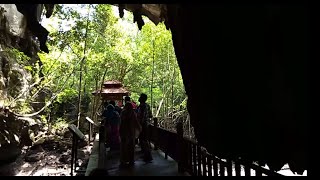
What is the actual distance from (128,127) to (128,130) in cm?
7

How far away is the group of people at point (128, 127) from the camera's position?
7148 millimetres

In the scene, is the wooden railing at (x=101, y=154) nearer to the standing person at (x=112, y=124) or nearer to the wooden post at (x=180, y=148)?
the standing person at (x=112, y=124)

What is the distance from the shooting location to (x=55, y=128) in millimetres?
18609

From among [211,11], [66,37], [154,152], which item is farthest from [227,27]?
[66,37]

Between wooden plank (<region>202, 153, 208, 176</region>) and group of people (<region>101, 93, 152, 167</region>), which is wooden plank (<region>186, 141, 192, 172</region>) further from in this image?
group of people (<region>101, 93, 152, 167</region>)

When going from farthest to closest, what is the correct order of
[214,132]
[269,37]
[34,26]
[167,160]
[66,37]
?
[66,37] → [167,160] → [34,26] → [214,132] → [269,37]

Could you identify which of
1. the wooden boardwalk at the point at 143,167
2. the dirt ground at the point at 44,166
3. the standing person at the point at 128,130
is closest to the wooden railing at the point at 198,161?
the wooden boardwalk at the point at 143,167

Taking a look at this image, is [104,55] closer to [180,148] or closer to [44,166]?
[44,166]

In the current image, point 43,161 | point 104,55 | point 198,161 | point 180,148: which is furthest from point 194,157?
point 104,55

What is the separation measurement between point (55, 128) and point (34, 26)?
49.7ft

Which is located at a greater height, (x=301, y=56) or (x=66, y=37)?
(x=66, y=37)

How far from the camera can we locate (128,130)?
23.5ft

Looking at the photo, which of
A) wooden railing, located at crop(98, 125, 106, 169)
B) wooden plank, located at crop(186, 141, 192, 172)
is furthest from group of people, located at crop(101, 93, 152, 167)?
wooden plank, located at crop(186, 141, 192, 172)

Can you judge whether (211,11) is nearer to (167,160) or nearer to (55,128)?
(167,160)
